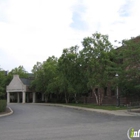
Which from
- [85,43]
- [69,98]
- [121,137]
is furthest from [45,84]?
[121,137]

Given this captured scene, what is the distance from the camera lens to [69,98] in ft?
196

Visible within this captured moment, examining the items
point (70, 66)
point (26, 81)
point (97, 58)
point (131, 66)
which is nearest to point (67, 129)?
point (131, 66)

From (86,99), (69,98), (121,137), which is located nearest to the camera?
(121,137)

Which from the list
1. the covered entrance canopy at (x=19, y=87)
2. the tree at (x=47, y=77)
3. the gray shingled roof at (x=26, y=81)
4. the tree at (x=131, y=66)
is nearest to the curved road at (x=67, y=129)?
the tree at (x=131, y=66)

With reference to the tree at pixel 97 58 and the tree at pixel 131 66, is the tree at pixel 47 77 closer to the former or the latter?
the tree at pixel 97 58

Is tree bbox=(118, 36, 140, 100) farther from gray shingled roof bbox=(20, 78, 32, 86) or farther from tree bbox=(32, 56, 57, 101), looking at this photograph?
gray shingled roof bbox=(20, 78, 32, 86)

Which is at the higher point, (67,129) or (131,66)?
(131,66)

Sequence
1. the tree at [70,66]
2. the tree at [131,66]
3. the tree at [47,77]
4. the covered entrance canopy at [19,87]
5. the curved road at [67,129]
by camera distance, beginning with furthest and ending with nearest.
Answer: the covered entrance canopy at [19,87], the tree at [47,77], the tree at [70,66], the tree at [131,66], the curved road at [67,129]

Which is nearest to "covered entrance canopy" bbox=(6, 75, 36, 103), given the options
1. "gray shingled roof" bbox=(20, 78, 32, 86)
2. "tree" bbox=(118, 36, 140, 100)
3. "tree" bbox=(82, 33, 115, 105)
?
"gray shingled roof" bbox=(20, 78, 32, 86)

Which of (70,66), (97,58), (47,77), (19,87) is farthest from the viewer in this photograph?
(19,87)

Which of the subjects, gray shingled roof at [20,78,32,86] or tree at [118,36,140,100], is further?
gray shingled roof at [20,78,32,86]

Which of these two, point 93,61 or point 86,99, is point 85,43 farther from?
point 86,99

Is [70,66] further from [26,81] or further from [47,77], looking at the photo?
[26,81]

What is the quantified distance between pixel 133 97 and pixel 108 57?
7.69 meters
